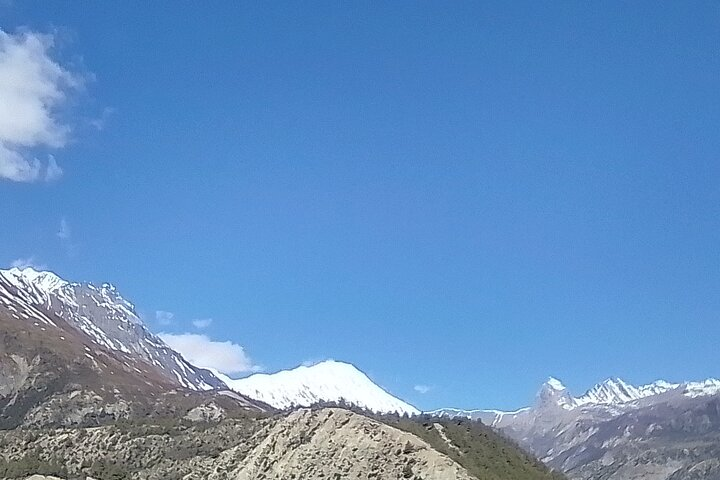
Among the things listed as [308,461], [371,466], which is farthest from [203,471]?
[371,466]

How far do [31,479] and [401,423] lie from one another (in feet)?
220

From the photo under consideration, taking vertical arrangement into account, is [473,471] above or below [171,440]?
below

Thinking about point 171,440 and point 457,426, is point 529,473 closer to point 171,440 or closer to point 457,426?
point 457,426

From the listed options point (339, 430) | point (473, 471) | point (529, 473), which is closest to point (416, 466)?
point (473, 471)

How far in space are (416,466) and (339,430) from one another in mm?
22297

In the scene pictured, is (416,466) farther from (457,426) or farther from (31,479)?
(31,479)

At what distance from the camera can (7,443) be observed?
19800 cm

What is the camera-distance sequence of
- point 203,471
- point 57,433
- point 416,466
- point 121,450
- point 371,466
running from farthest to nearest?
point 57,433, point 121,450, point 203,471, point 371,466, point 416,466

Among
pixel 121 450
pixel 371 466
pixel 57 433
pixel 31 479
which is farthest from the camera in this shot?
pixel 57 433

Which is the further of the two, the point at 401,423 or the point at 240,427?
the point at 240,427

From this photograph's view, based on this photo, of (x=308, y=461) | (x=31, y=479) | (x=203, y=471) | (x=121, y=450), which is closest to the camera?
(x=308, y=461)

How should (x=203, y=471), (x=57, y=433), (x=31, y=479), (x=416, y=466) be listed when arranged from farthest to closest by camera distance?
(x=57, y=433), (x=203, y=471), (x=31, y=479), (x=416, y=466)

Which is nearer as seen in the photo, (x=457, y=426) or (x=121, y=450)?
(x=457, y=426)

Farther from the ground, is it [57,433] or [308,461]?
[57,433]
